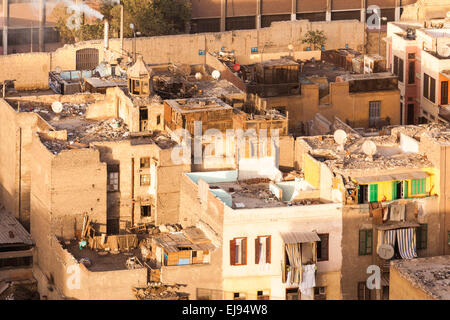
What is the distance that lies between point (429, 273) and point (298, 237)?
7252 millimetres

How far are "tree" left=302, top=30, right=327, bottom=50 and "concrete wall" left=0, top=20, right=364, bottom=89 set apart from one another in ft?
1.85

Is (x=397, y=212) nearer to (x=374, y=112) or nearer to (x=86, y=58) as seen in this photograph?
(x=374, y=112)

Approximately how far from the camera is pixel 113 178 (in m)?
Result: 88.2

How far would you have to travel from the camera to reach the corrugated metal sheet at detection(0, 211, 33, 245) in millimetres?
91500

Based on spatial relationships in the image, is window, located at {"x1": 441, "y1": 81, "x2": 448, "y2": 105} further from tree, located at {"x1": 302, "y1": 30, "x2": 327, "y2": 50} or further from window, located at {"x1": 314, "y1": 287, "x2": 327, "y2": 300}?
window, located at {"x1": 314, "y1": 287, "x2": 327, "y2": 300}

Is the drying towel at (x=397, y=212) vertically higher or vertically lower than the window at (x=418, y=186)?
lower

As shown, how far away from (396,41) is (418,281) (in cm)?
4050

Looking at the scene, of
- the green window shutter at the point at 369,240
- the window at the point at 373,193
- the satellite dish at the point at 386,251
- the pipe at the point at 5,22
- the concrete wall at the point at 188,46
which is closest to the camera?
the satellite dish at the point at 386,251

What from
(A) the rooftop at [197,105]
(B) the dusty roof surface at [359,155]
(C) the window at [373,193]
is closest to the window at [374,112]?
(B) the dusty roof surface at [359,155]

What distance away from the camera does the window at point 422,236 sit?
81.6 metres

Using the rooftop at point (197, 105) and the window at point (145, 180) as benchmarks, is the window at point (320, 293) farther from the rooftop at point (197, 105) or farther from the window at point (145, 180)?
the rooftop at point (197, 105)

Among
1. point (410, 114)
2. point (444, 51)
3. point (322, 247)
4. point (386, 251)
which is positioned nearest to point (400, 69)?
point (410, 114)

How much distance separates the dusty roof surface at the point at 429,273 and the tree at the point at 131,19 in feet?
182

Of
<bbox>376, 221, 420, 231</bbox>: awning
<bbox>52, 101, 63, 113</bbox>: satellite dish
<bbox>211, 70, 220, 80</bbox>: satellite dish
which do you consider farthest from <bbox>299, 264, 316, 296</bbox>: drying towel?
<bbox>211, 70, 220, 80</bbox>: satellite dish
